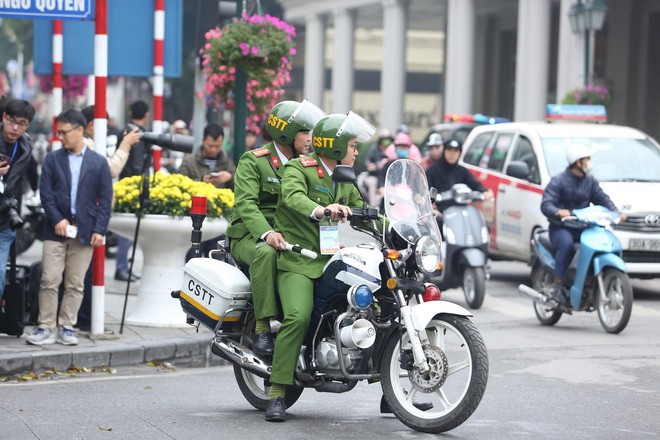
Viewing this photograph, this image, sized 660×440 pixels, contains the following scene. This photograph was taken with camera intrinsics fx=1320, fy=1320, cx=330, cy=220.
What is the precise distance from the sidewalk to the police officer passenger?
102 inches

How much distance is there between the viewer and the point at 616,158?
15.5m

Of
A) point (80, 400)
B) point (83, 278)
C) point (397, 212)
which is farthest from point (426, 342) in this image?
point (83, 278)

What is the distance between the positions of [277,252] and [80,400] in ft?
5.55

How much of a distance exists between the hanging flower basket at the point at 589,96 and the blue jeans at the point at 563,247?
13.5 m

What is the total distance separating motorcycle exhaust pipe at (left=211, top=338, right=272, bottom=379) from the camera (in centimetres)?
747

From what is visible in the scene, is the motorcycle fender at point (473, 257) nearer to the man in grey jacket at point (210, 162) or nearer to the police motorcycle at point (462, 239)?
the police motorcycle at point (462, 239)

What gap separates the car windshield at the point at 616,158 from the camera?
50.0 feet

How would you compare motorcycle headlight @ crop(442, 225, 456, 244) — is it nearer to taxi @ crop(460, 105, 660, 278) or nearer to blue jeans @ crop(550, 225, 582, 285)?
taxi @ crop(460, 105, 660, 278)

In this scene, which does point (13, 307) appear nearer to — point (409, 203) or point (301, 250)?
point (301, 250)

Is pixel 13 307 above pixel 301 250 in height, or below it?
below

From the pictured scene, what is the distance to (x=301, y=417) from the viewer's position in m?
7.64

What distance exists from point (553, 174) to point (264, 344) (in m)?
8.34

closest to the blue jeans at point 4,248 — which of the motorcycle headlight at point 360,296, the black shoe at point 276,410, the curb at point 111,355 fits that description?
the curb at point 111,355

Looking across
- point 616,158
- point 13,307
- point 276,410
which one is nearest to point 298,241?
point 276,410
